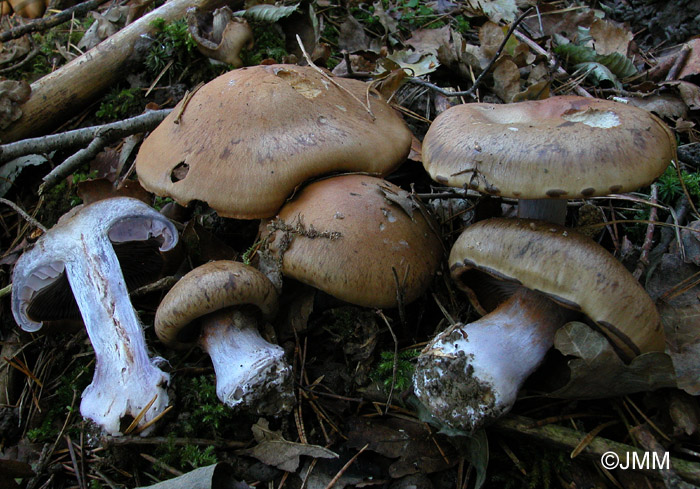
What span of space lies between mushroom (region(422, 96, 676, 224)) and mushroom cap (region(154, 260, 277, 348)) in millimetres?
904

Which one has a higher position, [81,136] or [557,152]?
[557,152]

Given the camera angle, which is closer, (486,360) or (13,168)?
(486,360)

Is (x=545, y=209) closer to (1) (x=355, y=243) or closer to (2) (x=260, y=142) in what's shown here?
(1) (x=355, y=243)

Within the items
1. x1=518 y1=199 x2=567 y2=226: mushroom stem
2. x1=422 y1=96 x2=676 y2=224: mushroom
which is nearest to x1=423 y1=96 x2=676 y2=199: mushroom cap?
x1=422 y1=96 x2=676 y2=224: mushroom

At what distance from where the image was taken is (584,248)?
167 cm

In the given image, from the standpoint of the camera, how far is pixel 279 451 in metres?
1.89

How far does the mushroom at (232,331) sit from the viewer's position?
1936mm

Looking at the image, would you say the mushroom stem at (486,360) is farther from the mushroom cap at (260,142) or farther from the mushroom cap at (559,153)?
the mushroom cap at (260,142)

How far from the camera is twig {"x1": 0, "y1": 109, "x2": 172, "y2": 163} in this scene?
9.59 ft

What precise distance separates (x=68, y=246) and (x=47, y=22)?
282 centimetres

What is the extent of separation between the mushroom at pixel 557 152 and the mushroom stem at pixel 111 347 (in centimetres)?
150

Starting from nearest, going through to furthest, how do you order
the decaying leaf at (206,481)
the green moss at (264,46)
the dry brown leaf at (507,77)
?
the decaying leaf at (206,481) → the dry brown leaf at (507,77) → the green moss at (264,46)

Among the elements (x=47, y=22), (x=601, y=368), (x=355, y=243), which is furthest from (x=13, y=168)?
(x=601, y=368)

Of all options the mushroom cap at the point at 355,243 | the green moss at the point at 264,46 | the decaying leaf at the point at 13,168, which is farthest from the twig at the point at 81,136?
the mushroom cap at the point at 355,243
